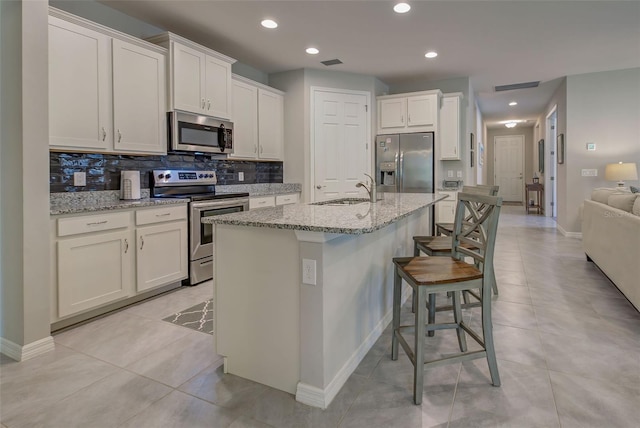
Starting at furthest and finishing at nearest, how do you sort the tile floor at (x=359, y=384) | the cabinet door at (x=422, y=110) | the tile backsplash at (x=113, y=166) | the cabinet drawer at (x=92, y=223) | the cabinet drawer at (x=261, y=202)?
the cabinet door at (x=422, y=110) < the cabinet drawer at (x=261, y=202) < the tile backsplash at (x=113, y=166) < the cabinet drawer at (x=92, y=223) < the tile floor at (x=359, y=384)

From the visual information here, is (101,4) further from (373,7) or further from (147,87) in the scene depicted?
(373,7)

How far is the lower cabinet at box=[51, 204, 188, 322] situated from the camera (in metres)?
2.54

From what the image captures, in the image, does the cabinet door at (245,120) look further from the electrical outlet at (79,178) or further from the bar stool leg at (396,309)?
the bar stool leg at (396,309)

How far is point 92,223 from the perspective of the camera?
2691 millimetres

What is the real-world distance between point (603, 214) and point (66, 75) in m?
4.76

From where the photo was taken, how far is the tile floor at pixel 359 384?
1628 millimetres

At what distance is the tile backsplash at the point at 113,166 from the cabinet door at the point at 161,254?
2.13 ft

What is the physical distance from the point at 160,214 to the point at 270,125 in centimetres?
239

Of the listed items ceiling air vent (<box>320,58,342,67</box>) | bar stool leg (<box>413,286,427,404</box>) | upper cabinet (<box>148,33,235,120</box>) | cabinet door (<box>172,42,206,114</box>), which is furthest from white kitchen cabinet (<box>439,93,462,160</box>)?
bar stool leg (<box>413,286,427,404</box>)

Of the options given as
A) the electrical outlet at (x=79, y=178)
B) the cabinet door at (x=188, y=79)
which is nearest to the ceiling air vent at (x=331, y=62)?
the cabinet door at (x=188, y=79)

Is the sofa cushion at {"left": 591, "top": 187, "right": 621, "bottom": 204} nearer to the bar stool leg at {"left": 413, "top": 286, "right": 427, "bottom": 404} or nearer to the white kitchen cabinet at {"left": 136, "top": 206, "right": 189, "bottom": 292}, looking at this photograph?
the bar stool leg at {"left": 413, "top": 286, "right": 427, "bottom": 404}

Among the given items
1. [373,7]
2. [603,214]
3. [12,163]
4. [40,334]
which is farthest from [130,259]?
[603,214]

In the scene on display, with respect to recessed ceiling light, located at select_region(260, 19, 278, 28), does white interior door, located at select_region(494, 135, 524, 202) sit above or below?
below

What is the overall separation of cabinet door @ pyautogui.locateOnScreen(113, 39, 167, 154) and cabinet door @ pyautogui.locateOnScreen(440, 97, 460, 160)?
4.12m
